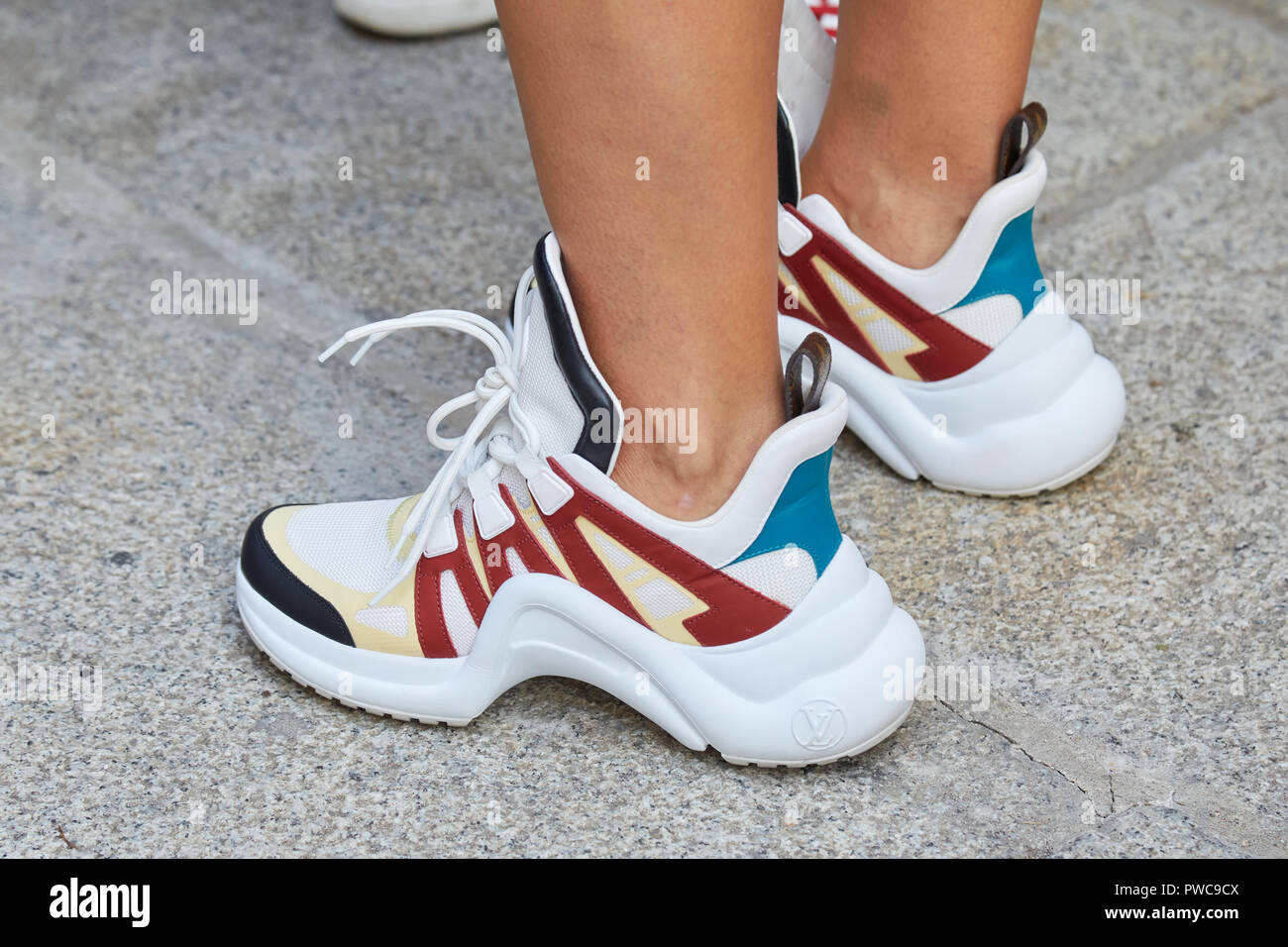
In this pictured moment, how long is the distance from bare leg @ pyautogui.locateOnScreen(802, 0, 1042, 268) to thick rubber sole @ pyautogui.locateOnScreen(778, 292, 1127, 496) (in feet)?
0.47

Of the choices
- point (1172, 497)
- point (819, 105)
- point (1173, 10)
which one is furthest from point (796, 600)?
point (1173, 10)

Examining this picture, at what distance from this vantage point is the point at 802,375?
1146 mm

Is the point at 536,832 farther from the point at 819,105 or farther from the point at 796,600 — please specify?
the point at 819,105

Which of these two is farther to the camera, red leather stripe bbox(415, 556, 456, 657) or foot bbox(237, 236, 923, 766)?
red leather stripe bbox(415, 556, 456, 657)

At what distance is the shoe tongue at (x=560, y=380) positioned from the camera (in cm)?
112

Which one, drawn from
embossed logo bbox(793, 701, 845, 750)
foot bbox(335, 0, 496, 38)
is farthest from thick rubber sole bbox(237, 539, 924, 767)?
foot bbox(335, 0, 496, 38)

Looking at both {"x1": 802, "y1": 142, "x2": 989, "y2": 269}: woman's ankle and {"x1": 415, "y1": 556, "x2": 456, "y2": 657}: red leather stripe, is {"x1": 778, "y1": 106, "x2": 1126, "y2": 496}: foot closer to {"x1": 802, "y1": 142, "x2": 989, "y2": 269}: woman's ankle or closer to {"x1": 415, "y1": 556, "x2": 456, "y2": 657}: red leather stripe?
{"x1": 802, "y1": 142, "x2": 989, "y2": 269}: woman's ankle

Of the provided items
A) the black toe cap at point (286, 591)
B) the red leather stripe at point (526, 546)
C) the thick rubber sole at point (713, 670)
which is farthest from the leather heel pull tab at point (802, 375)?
the black toe cap at point (286, 591)

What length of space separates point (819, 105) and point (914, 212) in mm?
240

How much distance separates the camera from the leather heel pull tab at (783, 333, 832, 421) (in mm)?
1115

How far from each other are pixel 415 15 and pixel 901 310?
1396 millimetres
